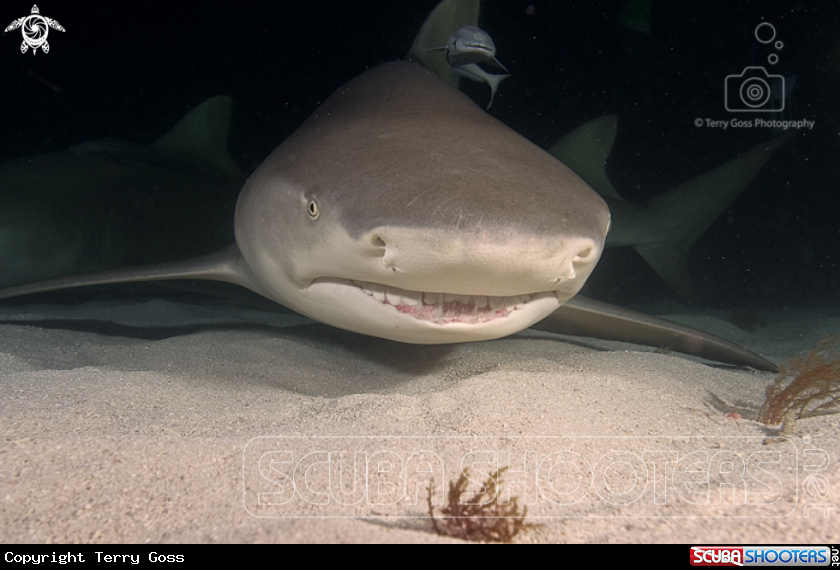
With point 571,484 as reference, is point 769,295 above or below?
above

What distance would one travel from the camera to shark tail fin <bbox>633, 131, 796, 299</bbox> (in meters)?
5.74

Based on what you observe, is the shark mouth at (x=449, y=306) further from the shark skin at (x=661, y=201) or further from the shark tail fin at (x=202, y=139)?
the shark skin at (x=661, y=201)

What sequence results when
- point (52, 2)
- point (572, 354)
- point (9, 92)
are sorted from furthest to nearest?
point (9, 92) → point (52, 2) → point (572, 354)

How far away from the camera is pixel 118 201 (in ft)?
16.5

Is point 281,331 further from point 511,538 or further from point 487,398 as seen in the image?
point 511,538

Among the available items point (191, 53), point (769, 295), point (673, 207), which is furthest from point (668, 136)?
point (191, 53)

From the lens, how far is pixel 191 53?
11.2 meters

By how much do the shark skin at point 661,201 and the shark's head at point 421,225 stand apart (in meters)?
3.83

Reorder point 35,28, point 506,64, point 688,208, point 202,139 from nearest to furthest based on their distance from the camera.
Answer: point 202,139 < point 688,208 < point 35,28 < point 506,64

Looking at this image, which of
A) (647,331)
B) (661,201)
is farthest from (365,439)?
(661,201)

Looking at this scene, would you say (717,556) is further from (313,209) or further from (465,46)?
(465,46)

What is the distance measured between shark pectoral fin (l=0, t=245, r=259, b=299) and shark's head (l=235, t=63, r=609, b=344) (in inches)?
27.6

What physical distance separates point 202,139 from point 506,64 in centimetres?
871

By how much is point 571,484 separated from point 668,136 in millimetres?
15403
